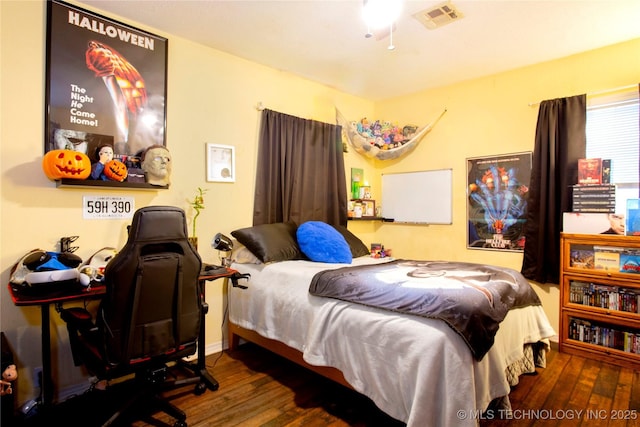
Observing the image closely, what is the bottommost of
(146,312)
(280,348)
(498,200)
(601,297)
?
(280,348)

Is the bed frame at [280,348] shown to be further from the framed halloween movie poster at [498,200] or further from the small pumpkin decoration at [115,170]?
the framed halloween movie poster at [498,200]

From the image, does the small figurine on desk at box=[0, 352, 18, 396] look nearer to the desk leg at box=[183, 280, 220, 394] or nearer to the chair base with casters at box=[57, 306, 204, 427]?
the chair base with casters at box=[57, 306, 204, 427]

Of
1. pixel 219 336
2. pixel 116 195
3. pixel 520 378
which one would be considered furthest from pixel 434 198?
pixel 116 195

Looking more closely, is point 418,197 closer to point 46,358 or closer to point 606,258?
point 606,258

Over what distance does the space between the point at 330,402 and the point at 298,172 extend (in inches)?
83.0

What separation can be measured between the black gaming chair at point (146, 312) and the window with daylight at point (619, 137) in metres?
3.34

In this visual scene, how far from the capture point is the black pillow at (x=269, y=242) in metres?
2.81

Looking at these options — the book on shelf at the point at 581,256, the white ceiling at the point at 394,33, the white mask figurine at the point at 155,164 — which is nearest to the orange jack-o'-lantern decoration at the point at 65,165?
the white mask figurine at the point at 155,164

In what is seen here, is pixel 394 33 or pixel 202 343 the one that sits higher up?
pixel 394 33

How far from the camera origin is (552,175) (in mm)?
3062

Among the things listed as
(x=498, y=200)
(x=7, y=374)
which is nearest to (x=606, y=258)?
Answer: (x=498, y=200)

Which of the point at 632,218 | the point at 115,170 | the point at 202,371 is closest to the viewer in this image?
the point at 115,170

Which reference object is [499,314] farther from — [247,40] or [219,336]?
[247,40]

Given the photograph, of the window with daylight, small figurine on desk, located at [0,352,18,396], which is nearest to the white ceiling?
the window with daylight
